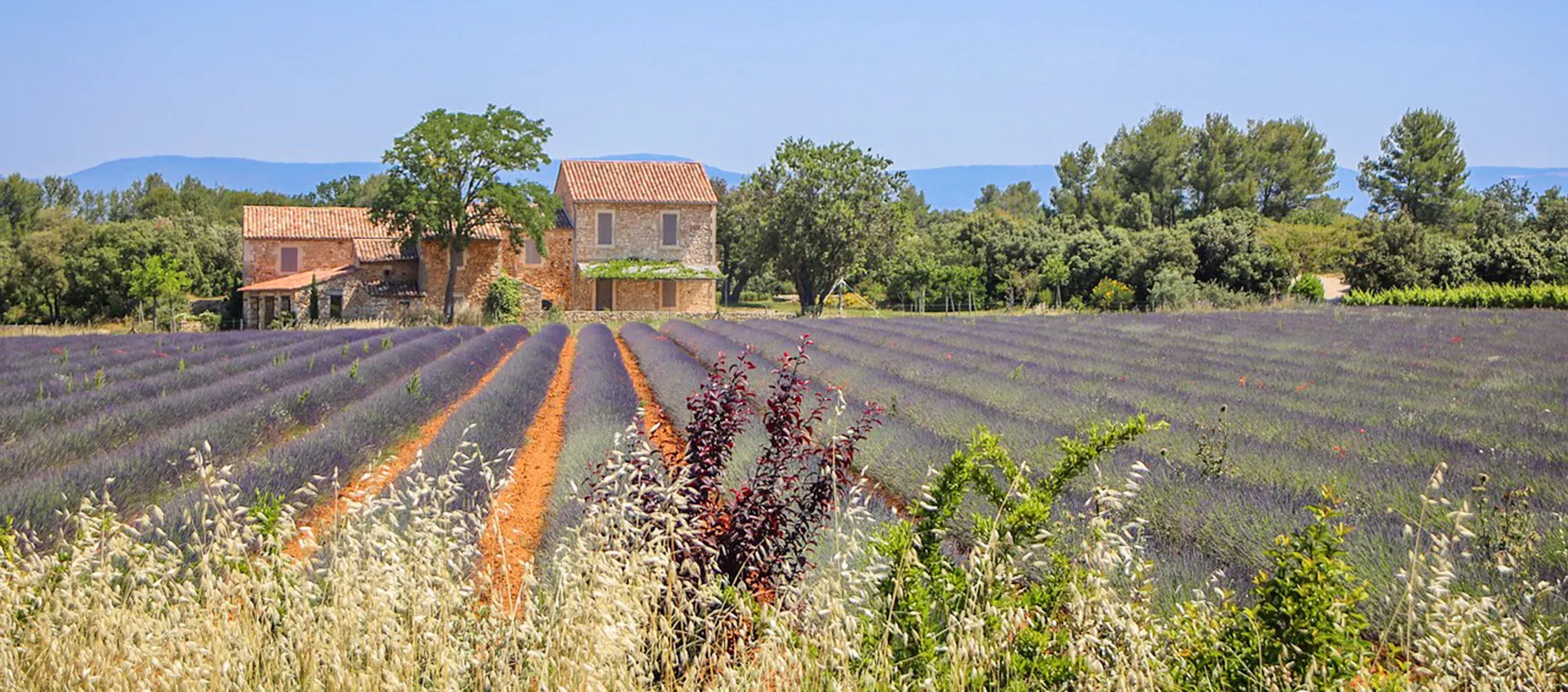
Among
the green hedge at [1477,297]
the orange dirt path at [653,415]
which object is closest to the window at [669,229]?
the orange dirt path at [653,415]

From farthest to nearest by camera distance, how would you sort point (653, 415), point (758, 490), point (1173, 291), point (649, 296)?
point (649, 296)
point (1173, 291)
point (653, 415)
point (758, 490)

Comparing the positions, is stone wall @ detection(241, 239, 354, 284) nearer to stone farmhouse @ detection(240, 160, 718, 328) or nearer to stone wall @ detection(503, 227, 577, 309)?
stone farmhouse @ detection(240, 160, 718, 328)

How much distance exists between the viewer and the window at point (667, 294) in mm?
37344

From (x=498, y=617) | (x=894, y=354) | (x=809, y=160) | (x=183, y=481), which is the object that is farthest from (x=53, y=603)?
(x=809, y=160)

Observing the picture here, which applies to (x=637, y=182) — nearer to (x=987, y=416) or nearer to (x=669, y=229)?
(x=669, y=229)

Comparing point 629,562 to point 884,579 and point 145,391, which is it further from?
point 145,391

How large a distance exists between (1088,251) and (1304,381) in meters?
29.7

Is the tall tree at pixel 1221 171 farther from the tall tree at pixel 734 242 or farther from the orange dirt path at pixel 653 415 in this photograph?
the orange dirt path at pixel 653 415

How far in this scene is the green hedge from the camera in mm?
26641

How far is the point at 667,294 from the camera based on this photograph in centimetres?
3744

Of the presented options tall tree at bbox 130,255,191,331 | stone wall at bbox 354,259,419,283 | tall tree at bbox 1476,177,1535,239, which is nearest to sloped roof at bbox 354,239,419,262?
stone wall at bbox 354,259,419,283

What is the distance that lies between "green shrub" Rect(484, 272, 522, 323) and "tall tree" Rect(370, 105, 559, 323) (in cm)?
139

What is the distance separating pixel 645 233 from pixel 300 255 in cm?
1276

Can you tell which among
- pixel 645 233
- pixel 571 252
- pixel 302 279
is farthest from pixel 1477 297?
pixel 302 279
